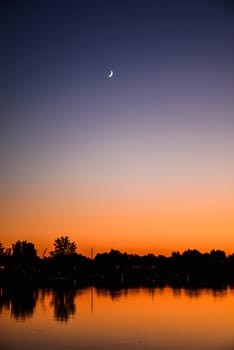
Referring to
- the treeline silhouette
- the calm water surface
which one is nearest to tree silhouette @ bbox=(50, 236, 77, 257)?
the treeline silhouette

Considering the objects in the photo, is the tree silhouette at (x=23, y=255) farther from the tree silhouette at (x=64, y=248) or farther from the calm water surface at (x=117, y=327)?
the calm water surface at (x=117, y=327)

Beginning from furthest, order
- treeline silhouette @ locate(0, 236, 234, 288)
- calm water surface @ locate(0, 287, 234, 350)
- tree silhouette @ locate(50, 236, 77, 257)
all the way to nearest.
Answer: tree silhouette @ locate(50, 236, 77, 257) → treeline silhouette @ locate(0, 236, 234, 288) → calm water surface @ locate(0, 287, 234, 350)

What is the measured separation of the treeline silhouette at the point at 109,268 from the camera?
91688mm

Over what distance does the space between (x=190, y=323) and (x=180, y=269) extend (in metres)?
142

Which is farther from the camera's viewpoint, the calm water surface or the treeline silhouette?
the treeline silhouette

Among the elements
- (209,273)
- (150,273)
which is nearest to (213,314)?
(209,273)

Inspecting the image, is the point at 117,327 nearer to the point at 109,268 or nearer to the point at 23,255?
the point at 23,255

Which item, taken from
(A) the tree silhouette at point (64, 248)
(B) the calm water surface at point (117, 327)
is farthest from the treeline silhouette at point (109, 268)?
(B) the calm water surface at point (117, 327)

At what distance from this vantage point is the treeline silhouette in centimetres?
9169

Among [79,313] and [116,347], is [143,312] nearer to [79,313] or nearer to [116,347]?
[79,313]

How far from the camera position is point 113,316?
32.3 meters

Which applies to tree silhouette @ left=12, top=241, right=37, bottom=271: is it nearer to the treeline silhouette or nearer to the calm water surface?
the treeline silhouette

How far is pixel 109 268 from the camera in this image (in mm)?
155875

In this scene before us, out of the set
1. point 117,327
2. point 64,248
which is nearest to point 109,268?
point 64,248
